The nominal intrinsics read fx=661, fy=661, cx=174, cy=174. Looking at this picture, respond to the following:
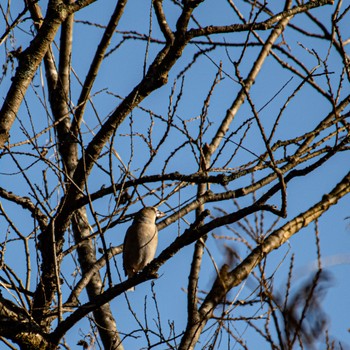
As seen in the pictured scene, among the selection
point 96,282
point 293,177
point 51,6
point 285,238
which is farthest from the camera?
point 96,282

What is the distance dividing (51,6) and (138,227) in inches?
91.2

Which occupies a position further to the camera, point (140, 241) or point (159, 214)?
point (140, 241)

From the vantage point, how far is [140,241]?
5.86m

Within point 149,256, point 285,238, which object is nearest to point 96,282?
point 149,256

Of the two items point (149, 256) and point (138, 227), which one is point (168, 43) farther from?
point (149, 256)

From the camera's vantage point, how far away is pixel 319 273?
101 inches

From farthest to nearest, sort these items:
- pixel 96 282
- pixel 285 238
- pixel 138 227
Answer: pixel 138 227, pixel 96 282, pixel 285 238

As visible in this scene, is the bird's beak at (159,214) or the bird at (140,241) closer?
the bird's beak at (159,214)

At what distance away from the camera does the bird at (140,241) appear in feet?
18.6

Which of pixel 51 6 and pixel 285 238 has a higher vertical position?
pixel 51 6

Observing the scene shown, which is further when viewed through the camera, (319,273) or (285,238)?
(285,238)

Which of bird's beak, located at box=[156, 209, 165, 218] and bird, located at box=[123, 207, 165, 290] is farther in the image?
bird, located at box=[123, 207, 165, 290]

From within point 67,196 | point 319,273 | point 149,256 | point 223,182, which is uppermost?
point 149,256

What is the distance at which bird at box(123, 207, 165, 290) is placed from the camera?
5.66 meters
